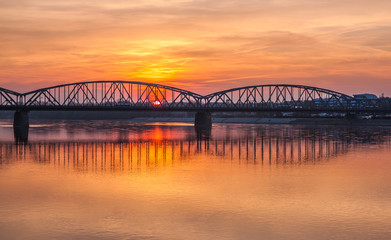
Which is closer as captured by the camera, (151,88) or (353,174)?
(353,174)

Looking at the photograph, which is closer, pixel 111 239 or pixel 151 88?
pixel 111 239

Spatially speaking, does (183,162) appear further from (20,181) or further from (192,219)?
(192,219)

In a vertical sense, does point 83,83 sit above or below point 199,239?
above

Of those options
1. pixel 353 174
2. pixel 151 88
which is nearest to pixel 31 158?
pixel 353 174

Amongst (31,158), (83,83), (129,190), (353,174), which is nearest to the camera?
(129,190)

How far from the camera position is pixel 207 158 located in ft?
150

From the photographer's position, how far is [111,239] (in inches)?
683

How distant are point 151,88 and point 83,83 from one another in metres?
20.6

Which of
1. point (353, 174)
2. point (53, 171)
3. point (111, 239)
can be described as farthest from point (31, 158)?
point (111, 239)

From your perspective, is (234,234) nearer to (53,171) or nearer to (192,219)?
(192,219)

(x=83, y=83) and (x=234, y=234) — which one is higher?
(x=83, y=83)

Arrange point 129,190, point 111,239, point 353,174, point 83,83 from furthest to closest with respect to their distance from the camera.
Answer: point 83,83
point 353,174
point 129,190
point 111,239

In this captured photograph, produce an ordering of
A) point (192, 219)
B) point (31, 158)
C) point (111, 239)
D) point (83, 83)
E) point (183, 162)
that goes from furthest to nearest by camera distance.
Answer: point (83, 83), point (31, 158), point (183, 162), point (192, 219), point (111, 239)

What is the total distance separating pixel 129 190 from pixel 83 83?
133 m
